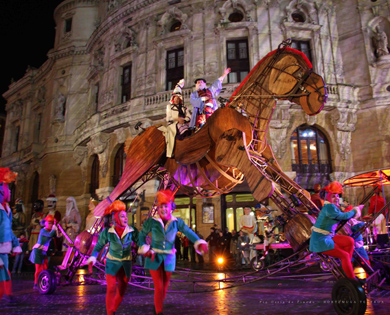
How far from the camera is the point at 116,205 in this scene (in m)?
4.57

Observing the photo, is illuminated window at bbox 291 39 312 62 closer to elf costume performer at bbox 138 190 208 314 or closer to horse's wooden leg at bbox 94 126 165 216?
horse's wooden leg at bbox 94 126 165 216

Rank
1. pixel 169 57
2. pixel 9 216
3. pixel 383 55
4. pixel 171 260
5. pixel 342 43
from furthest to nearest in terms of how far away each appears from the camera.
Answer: pixel 169 57, pixel 342 43, pixel 383 55, pixel 9 216, pixel 171 260

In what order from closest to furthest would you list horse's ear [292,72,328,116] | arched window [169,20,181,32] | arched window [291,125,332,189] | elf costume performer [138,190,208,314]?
1. elf costume performer [138,190,208,314]
2. horse's ear [292,72,328,116]
3. arched window [291,125,332,189]
4. arched window [169,20,181,32]

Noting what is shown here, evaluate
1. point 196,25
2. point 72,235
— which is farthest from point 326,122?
point 72,235

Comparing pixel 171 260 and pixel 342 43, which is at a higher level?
pixel 342 43

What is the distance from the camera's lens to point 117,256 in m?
4.23

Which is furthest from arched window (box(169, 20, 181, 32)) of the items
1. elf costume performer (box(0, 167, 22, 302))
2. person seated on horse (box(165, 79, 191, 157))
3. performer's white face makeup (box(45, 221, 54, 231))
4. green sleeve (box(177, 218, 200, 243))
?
green sleeve (box(177, 218, 200, 243))

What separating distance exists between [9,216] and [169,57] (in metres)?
15.6

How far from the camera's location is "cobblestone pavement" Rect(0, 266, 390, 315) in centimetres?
442

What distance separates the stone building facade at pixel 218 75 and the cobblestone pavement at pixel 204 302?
9.90m

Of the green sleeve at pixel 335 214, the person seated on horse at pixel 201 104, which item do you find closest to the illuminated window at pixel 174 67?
the person seated on horse at pixel 201 104

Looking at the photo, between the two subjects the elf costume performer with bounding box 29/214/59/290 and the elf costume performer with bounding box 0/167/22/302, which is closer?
the elf costume performer with bounding box 0/167/22/302

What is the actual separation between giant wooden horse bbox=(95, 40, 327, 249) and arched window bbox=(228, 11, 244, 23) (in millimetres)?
15095

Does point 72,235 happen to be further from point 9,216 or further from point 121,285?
point 121,285
